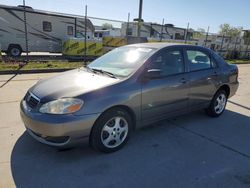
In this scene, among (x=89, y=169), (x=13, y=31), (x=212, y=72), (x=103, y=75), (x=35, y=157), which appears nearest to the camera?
(x=89, y=169)

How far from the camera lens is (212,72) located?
4883 millimetres

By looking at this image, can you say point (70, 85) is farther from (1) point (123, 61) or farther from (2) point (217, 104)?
(2) point (217, 104)

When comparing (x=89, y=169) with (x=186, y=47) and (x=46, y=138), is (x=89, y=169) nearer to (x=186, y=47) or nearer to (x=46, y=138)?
(x=46, y=138)

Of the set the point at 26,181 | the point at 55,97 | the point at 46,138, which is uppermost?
the point at 55,97

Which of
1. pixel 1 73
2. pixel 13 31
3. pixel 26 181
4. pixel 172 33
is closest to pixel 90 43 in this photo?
pixel 13 31

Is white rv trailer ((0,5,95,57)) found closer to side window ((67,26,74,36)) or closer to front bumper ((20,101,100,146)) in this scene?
side window ((67,26,74,36))

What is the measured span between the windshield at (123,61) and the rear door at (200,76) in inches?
38.3

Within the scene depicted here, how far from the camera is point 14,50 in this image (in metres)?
16.0

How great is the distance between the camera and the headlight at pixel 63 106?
294 centimetres

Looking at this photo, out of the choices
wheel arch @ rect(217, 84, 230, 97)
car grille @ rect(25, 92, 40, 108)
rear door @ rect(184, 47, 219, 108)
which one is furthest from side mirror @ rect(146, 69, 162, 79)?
wheel arch @ rect(217, 84, 230, 97)

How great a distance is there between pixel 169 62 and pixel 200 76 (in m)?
0.87

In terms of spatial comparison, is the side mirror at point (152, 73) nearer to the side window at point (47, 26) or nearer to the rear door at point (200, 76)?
the rear door at point (200, 76)

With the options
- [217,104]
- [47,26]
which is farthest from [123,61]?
[47,26]

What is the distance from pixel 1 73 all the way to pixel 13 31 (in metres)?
8.13
